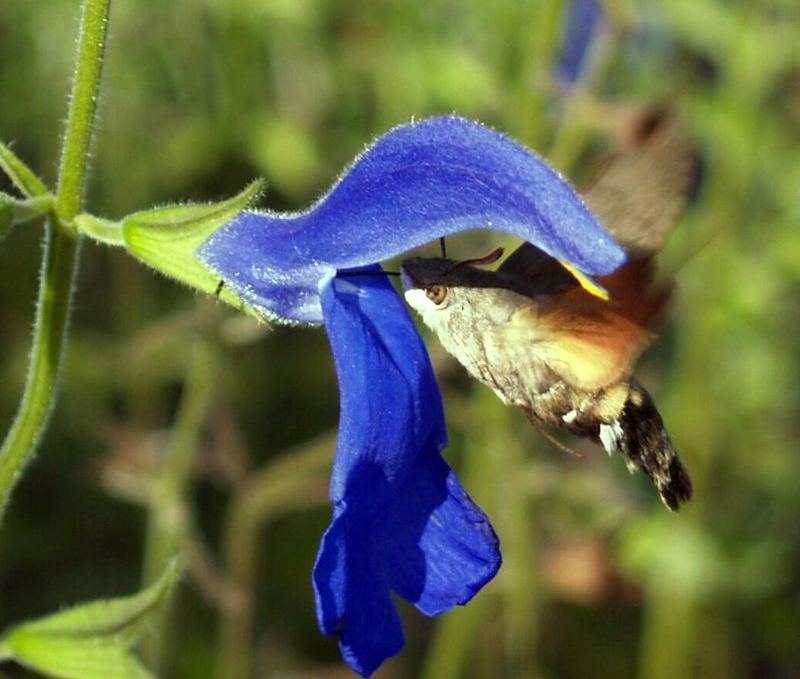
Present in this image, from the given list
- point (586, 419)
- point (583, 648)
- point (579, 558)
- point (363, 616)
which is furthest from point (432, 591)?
point (583, 648)

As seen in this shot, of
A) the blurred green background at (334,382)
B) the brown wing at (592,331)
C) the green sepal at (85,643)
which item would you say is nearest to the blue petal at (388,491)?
the brown wing at (592,331)

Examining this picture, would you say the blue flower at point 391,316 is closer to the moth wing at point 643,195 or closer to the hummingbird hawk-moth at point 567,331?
the hummingbird hawk-moth at point 567,331

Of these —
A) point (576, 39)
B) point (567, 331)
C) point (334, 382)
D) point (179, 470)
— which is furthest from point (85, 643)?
point (334, 382)

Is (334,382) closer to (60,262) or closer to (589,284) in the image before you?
(60,262)

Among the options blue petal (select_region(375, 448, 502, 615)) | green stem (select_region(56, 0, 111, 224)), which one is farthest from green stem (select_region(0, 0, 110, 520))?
blue petal (select_region(375, 448, 502, 615))

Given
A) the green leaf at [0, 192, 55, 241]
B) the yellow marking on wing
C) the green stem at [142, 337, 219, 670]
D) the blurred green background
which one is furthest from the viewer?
the blurred green background

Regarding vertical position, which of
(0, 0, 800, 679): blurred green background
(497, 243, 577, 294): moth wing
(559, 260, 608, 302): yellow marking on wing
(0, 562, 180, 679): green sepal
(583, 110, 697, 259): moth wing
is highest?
(559, 260, 608, 302): yellow marking on wing

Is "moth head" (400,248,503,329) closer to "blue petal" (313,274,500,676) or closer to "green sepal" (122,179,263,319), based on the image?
"blue petal" (313,274,500,676)
